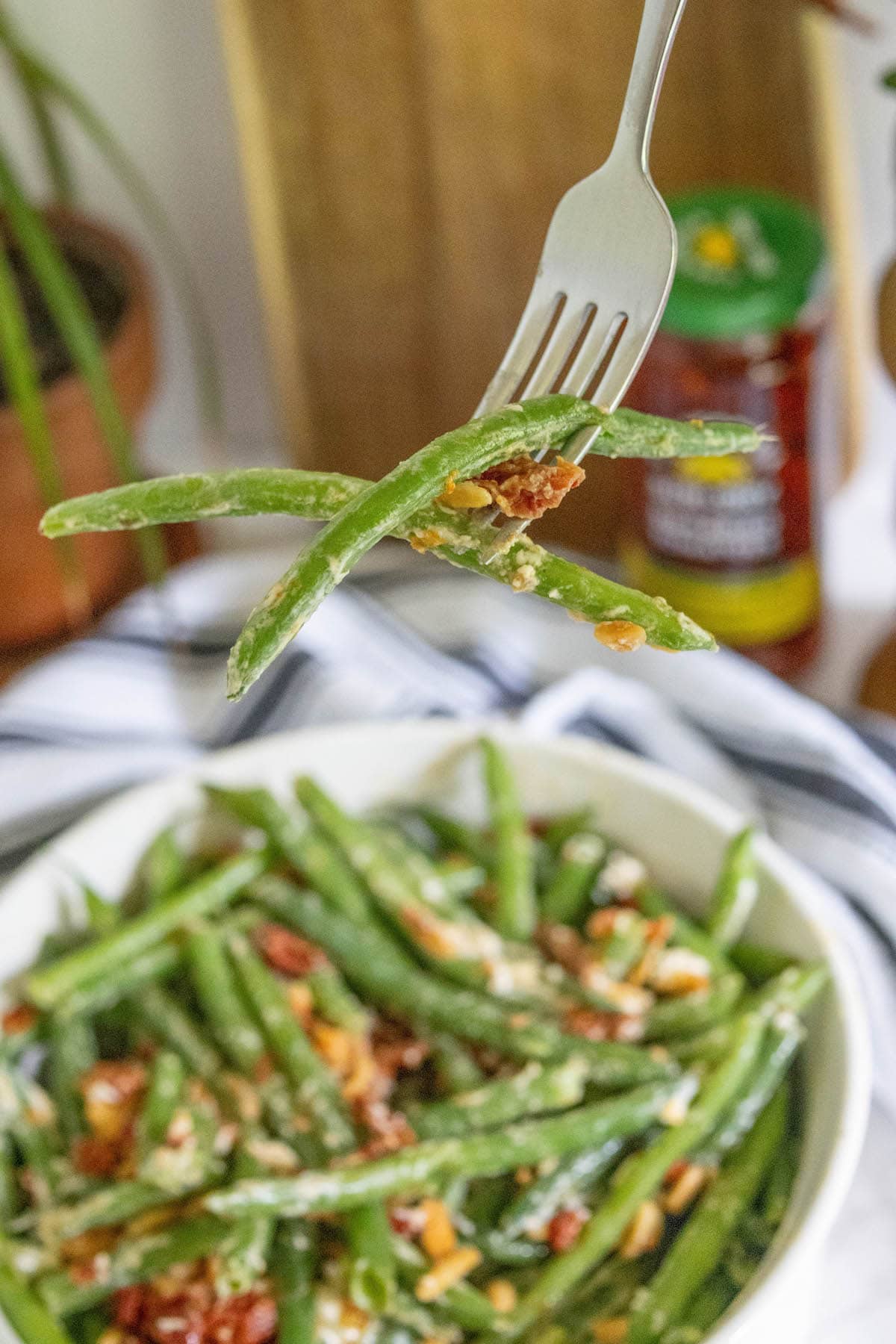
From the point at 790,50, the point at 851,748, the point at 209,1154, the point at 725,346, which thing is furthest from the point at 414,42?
the point at 209,1154

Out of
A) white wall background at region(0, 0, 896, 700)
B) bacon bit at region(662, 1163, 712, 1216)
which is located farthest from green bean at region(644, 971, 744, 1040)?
white wall background at region(0, 0, 896, 700)

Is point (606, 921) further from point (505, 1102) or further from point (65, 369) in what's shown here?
point (65, 369)

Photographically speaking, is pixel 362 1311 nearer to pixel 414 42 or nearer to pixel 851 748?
pixel 851 748

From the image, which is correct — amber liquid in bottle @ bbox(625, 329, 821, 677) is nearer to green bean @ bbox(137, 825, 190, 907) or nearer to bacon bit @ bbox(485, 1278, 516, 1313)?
green bean @ bbox(137, 825, 190, 907)

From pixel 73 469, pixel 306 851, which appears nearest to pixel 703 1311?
pixel 306 851

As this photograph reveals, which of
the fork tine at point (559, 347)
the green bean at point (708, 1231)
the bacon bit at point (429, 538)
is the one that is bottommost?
the green bean at point (708, 1231)

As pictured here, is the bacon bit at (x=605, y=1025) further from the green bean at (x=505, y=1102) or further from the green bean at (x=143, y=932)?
the green bean at (x=143, y=932)

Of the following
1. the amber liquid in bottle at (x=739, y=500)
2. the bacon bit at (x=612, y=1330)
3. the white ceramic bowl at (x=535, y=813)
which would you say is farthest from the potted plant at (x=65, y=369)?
the bacon bit at (x=612, y=1330)
